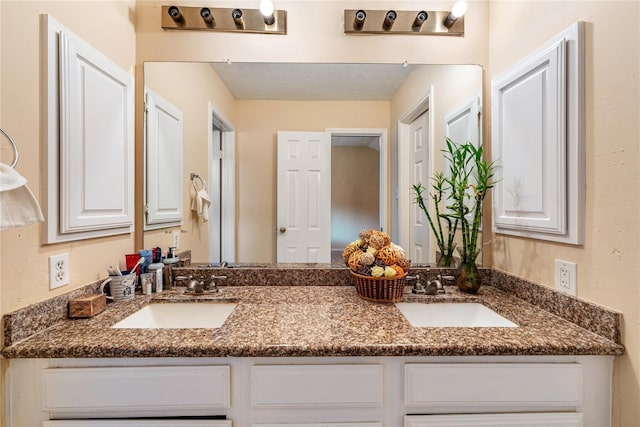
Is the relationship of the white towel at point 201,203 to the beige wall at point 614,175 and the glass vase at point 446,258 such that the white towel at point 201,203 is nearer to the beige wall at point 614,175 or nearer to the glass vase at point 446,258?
the glass vase at point 446,258

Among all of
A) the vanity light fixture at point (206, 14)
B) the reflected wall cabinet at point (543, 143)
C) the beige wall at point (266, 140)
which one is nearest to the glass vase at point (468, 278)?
the reflected wall cabinet at point (543, 143)

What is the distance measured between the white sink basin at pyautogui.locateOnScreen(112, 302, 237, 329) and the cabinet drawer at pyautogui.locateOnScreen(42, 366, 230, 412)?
1.22ft

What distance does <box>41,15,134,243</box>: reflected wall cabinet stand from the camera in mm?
1034

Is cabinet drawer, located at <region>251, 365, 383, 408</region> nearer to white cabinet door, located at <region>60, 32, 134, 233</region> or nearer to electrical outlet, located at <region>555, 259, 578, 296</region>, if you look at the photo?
electrical outlet, located at <region>555, 259, 578, 296</region>

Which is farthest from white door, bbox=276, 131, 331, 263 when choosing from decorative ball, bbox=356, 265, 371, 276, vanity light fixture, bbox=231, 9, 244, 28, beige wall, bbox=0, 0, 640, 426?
beige wall, bbox=0, 0, 640, 426

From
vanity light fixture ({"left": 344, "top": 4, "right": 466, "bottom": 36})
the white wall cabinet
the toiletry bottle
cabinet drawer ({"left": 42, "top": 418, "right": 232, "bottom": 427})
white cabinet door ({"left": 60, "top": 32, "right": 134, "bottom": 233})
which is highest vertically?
vanity light fixture ({"left": 344, "top": 4, "right": 466, "bottom": 36})

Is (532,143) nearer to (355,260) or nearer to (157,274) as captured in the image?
(355,260)

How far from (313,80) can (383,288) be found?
3.50ft

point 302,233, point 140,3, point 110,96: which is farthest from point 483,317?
point 140,3

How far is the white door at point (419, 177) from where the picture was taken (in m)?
1.62

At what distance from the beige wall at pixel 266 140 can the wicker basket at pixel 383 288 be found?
543 millimetres

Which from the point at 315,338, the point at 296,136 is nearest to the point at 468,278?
the point at 315,338

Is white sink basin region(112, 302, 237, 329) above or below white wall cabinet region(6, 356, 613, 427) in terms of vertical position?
above

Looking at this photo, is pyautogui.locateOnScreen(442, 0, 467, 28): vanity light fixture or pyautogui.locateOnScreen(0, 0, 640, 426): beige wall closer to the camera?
pyautogui.locateOnScreen(0, 0, 640, 426): beige wall
